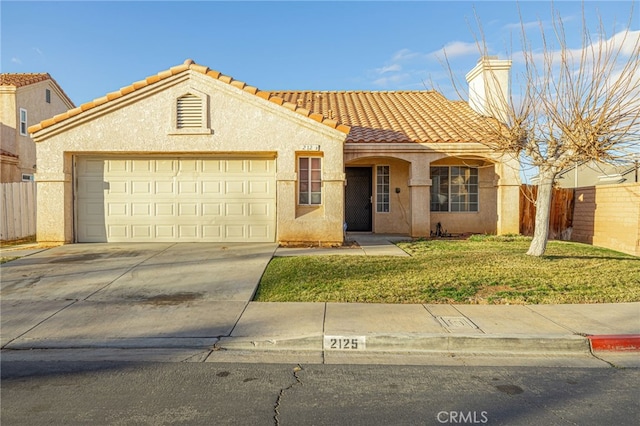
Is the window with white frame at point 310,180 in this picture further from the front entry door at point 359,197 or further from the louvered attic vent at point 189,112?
the front entry door at point 359,197

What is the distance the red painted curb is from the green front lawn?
1570 millimetres

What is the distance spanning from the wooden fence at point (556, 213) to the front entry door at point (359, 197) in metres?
5.33

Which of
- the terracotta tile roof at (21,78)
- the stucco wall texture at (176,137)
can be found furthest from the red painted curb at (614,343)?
the terracotta tile roof at (21,78)

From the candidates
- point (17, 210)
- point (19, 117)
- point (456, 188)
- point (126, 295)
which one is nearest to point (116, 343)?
point (126, 295)

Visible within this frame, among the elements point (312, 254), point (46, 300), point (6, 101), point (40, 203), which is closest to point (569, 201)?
point (312, 254)

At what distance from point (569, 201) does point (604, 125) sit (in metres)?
7.48

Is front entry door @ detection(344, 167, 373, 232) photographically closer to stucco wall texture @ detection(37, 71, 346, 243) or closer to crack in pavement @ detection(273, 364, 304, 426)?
stucco wall texture @ detection(37, 71, 346, 243)

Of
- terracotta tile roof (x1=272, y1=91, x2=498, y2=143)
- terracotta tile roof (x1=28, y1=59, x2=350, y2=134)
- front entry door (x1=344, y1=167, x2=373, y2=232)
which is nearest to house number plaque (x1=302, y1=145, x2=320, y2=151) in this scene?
terracotta tile roof (x1=28, y1=59, x2=350, y2=134)

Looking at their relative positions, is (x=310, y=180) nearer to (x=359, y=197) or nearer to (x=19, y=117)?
(x=359, y=197)

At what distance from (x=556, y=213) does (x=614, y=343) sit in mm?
11216

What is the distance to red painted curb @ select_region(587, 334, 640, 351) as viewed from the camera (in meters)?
5.27

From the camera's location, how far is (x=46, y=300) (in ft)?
23.2

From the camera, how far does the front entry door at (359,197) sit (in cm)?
1578

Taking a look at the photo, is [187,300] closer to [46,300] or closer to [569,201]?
[46,300]
